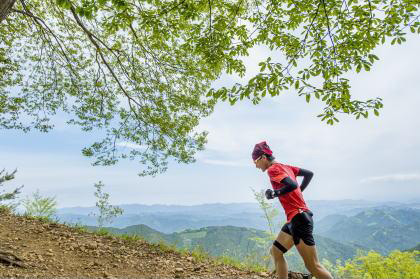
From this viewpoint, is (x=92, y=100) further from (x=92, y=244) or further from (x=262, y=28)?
(x=262, y=28)

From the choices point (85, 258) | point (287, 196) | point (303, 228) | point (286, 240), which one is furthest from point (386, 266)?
point (85, 258)

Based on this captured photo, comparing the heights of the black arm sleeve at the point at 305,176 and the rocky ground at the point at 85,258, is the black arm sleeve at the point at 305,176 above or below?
above

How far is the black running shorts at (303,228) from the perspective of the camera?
3711mm

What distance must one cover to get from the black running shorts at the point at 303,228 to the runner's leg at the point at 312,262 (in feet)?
0.24

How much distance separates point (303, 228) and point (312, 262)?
0.50 metres

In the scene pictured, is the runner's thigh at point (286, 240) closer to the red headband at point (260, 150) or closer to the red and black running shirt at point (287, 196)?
the red and black running shirt at point (287, 196)

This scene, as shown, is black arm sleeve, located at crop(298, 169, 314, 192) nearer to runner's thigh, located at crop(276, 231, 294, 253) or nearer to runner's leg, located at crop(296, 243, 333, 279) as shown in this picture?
runner's thigh, located at crop(276, 231, 294, 253)

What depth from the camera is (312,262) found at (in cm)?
364

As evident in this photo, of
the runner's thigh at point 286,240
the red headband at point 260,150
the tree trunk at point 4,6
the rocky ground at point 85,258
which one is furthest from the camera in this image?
the rocky ground at point 85,258

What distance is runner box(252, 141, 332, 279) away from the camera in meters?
3.69

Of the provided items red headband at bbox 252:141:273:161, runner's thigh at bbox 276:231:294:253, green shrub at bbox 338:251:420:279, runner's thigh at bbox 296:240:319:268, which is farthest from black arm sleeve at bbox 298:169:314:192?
green shrub at bbox 338:251:420:279

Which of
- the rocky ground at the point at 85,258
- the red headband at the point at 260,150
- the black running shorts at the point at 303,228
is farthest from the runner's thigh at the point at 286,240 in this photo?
the rocky ground at the point at 85,258

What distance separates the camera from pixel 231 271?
6.13 metres

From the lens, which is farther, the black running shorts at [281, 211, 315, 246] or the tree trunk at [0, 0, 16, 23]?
the tree trunk at [0, 0, 16, 23]
